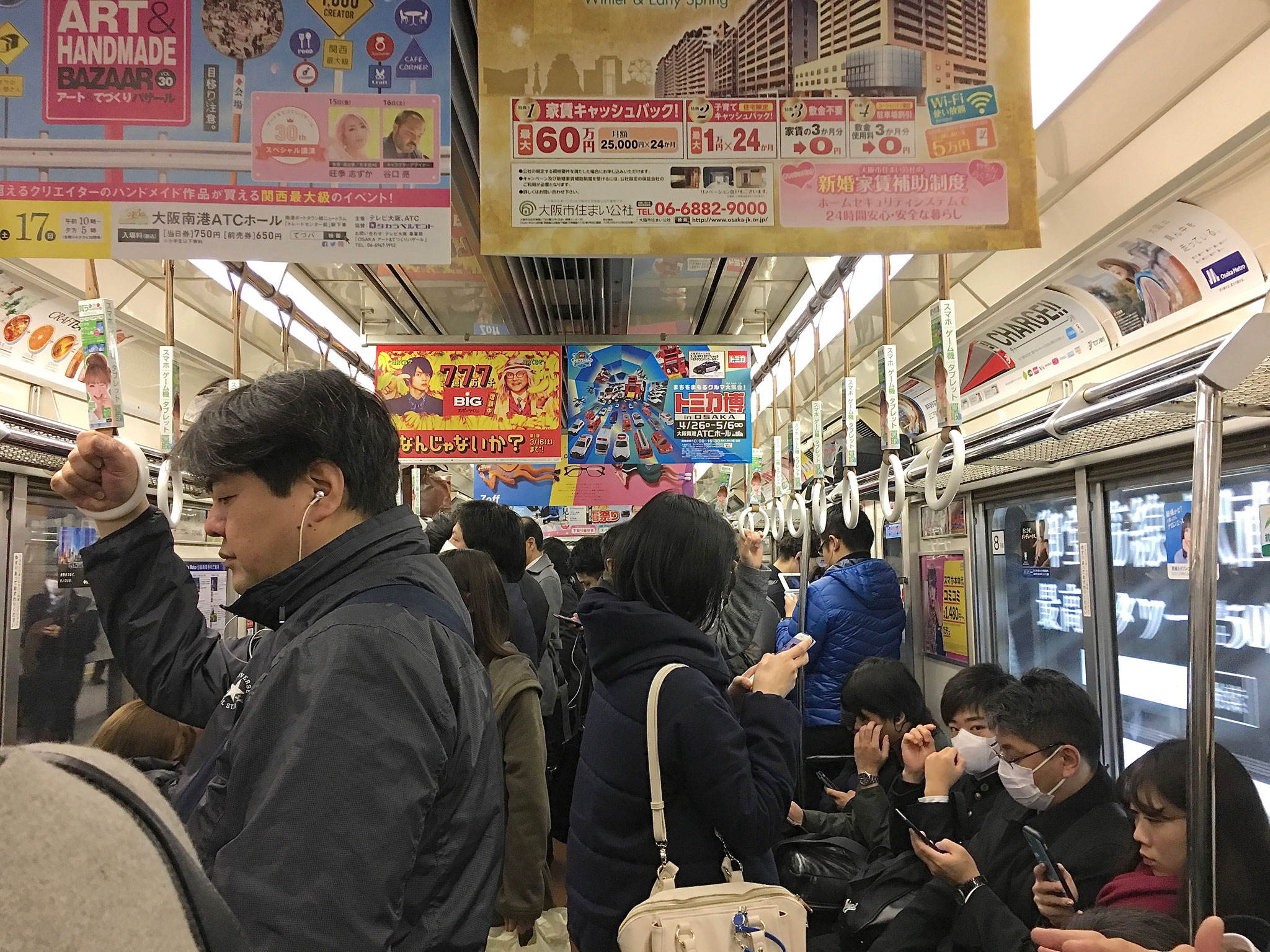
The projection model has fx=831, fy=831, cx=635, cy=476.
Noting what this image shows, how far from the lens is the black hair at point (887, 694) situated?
329cm

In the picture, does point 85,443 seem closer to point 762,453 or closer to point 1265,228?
point 1265,228

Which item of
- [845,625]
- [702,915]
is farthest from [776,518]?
[702,915]

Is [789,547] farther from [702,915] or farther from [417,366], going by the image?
[702,915]

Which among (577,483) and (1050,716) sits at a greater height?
(577,483)

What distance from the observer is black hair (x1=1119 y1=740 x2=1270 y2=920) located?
163 cm

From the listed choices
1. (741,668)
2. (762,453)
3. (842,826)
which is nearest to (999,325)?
(741,668)

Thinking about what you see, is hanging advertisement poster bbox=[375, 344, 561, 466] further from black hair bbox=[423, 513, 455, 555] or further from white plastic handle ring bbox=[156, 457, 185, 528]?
white plastic handle ring bbox=[156, 457, 185, 528]

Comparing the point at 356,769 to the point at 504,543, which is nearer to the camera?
the point at 356,769

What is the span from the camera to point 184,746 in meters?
2.19

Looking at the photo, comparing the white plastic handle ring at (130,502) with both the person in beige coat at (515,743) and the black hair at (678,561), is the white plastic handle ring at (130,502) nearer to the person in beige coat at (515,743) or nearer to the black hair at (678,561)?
the black hair at (678,561)

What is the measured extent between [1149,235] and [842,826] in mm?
2497

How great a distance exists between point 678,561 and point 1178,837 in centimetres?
121

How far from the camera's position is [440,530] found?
4.02m

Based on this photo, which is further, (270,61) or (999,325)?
(999,325)
